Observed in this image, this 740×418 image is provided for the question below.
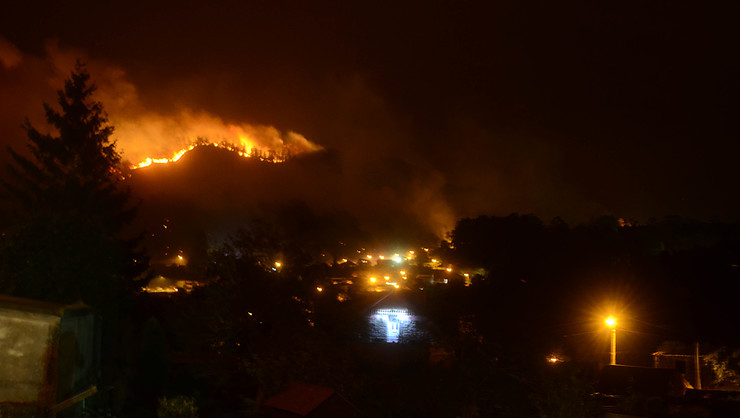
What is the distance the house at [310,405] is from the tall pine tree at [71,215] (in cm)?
378

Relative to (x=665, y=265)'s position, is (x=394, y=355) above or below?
below

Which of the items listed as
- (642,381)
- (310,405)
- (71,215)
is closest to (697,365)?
(642,381)

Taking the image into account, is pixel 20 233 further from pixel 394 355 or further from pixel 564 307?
pixel 564 307

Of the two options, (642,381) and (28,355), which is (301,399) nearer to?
(28,355)

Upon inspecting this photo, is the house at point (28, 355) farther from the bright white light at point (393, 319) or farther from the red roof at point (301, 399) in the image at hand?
the bright white light at point (393, 319)

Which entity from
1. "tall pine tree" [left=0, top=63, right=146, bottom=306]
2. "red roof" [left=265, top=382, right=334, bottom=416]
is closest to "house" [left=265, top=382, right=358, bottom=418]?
"red roof" [left=265, top=382, right=334, bottom=416]

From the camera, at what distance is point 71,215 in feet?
29.7

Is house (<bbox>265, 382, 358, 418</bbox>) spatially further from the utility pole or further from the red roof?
the utility pole

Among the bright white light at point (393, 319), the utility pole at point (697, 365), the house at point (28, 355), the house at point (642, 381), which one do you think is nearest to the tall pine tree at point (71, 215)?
the house at point (28, 355)

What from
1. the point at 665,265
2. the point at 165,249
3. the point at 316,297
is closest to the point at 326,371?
the point at 316,297

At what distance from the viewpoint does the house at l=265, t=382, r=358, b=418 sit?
32.9ft

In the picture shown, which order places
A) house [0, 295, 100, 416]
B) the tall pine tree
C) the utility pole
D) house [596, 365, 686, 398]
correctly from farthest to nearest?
the utility pole < house [596, 365, 686, 398] < the tall pine tree < house [0, 295, 100, 416]

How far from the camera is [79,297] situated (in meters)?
8.85

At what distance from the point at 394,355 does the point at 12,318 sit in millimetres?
14066
